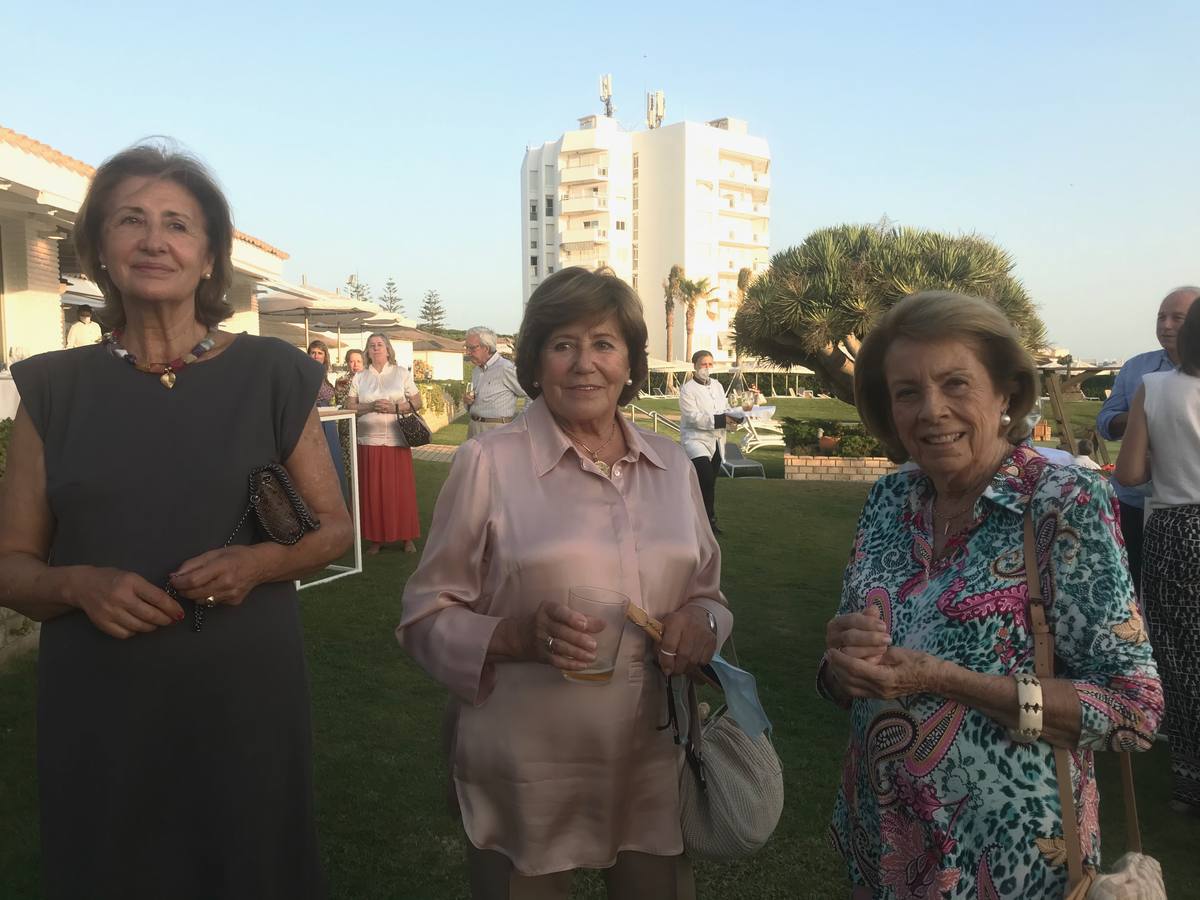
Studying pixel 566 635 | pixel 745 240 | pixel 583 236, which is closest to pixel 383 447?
pixel 566 635

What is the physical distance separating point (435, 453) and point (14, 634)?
560 inches

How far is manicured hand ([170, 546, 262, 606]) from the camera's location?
1.81 m

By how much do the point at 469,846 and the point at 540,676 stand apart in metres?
0.46

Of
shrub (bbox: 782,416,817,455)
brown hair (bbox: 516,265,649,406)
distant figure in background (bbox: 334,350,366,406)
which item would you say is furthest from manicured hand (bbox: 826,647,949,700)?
shrub (bbox: 782,416,817,455)

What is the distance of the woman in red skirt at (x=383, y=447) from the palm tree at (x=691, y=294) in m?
64.3

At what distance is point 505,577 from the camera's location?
202cm

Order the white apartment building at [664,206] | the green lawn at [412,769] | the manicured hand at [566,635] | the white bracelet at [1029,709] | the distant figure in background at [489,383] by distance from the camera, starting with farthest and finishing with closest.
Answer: the white apartment building at [664,206], the distant figure in background at [489,383], the green lawn at [412,769], the manicured hand at [566,635], the white bracelet at [1029,709]

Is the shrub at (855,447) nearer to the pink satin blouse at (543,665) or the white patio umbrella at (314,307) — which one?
the white patio umbrella at (314,307)

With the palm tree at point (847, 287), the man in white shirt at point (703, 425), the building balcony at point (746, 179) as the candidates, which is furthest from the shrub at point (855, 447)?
the building balcony at point (746, 179)

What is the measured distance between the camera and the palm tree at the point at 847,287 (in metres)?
21.7

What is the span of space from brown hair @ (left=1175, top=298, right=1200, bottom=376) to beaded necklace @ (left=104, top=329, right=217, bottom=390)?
3.50 metres

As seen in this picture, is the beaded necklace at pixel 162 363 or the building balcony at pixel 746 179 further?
the building balcony at pixel 746 179

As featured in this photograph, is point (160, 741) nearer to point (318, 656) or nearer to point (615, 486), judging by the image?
point (615, 486)

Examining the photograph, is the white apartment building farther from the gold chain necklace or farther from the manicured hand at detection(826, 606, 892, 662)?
the manicured hand at detection(826, 606, 892, 662)
